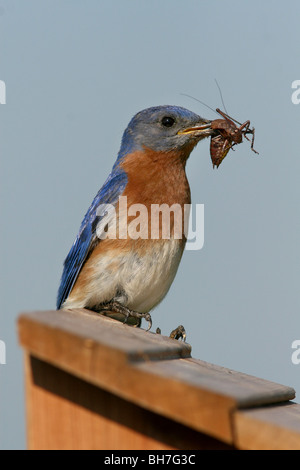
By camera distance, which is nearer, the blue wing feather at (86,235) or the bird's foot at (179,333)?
the bird's foot at (179,333)

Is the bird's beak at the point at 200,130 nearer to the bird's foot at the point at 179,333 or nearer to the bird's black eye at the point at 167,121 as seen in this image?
the bird's black eye at the point at 167,121

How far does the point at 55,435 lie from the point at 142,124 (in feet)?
10.5

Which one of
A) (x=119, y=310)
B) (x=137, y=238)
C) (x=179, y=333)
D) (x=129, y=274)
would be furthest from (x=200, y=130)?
(x=179, y=333)

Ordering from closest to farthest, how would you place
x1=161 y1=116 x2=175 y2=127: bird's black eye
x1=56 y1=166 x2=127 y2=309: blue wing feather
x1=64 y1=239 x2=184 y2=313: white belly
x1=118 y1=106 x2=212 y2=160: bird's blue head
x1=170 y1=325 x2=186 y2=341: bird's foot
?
x1=170 y1=325 x2=186 y2=341: bird's foot, x1=64 y1=239 x2=184 y2=313: white belly, x1=56 y1=166 x2=127 y2=309: blue wing feather, x1=118 y1=106 x2=212 y2=160: bird's blue head, x1=161 y1=116 x2=175 y2=127: bird's black eye

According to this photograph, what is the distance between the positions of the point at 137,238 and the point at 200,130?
1146 mm

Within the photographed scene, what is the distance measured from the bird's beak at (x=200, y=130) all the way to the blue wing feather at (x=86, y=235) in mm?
588

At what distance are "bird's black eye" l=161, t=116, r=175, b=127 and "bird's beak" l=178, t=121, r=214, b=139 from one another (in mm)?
108

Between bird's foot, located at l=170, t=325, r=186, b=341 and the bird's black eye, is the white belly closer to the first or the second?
bird's foot, located at l=170, t=325, r=186, b=341

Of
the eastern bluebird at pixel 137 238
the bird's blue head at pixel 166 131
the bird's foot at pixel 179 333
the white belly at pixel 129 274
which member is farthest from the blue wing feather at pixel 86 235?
the bird's foot at pixel 179 333

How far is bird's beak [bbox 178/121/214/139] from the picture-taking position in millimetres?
5910

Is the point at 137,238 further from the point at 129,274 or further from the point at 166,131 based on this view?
the point at 166,131

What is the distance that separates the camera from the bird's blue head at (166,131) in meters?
5.90

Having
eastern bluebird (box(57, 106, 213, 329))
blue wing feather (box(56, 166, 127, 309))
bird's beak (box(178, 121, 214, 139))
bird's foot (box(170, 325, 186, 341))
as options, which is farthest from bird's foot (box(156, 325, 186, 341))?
bird's beak (box(178, 121, 214, 139))

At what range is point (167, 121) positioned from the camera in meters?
6.02
